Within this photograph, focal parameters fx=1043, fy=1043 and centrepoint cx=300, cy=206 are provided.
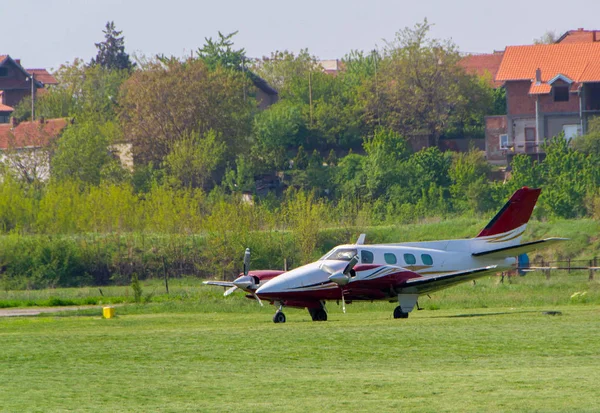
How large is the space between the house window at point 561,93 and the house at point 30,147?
39073 mm

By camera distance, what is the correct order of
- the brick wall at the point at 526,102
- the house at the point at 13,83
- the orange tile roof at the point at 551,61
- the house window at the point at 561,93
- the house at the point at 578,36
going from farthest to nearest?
the house at the point at 13,83 < the house at the point at 578,36 < the orange tile roof at the point at 551,61 < the brick wall at the point at 526,102 < the house window at the point at 561,93

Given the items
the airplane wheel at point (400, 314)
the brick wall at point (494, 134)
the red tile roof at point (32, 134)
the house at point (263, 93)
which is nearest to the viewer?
the airplane wheel at point (400, 314)

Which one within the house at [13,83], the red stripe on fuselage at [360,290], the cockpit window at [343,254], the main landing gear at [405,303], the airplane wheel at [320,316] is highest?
the house at [13,83]

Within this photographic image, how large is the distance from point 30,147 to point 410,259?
201 ft

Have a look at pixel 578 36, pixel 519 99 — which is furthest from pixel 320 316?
pixel 578 36

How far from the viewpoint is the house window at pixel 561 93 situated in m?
78.0

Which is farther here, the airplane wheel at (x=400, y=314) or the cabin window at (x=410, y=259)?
the cabin window at (x=410, y=259)

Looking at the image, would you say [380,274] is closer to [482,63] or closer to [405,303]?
[405,303]

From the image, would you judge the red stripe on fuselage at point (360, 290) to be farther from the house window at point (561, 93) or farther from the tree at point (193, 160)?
the house window at point (561, 93)

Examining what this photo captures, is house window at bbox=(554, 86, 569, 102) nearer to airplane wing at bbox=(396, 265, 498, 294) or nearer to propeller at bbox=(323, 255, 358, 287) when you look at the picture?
airplane wing at bbox=(396, 265, 498, 294)

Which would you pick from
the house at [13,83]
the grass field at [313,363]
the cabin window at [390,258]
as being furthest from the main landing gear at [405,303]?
the house at [13,83]

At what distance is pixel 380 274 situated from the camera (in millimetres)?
27594

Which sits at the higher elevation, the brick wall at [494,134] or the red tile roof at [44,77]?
the red tile roof at [44,77]

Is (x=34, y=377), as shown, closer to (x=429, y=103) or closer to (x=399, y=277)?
(x=399, y=277)
